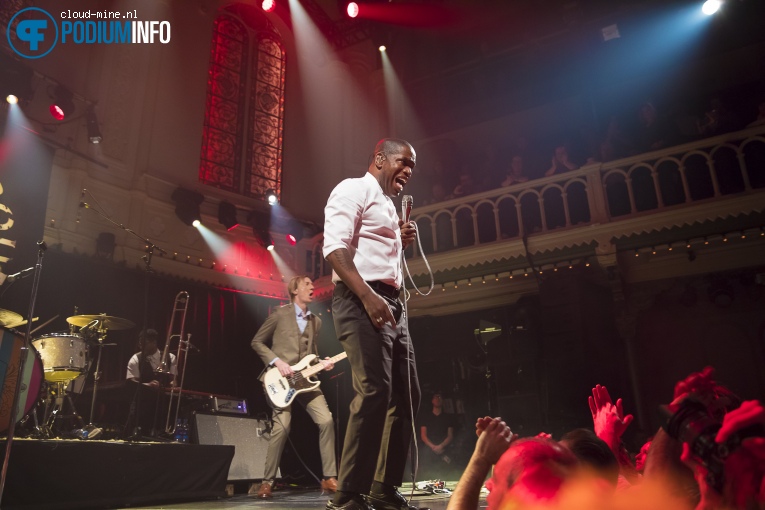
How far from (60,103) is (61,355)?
16.3ft

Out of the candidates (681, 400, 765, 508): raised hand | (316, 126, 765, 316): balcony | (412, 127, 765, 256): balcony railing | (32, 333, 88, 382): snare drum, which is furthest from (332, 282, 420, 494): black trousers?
(412, 127, 765, 256): balcony railing

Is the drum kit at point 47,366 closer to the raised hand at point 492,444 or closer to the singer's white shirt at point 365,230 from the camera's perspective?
the singer's white shirt at point 365,230

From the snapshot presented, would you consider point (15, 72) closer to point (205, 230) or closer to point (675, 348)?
point (205, 230)

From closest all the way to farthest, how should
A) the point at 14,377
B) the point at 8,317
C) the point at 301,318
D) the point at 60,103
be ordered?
the point at 14,377
the point at 8,317
the point at 301,318
the point at 60,103

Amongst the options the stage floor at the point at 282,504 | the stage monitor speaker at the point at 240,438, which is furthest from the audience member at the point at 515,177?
the stage floor at the point at 282,504

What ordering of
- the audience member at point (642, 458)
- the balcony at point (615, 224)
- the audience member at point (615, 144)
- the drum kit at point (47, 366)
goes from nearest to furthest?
the audience member at point (642, 458) → the drum kit at point (47, 366) → the balcony at point (615, 224) → the audience member at point (615, 144)

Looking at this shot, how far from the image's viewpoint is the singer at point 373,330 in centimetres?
215

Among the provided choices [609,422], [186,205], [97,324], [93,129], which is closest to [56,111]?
[93,129]

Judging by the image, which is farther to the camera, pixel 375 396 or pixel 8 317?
pixel 8 317

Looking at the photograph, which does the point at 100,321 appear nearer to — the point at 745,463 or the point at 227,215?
the point at 227,215

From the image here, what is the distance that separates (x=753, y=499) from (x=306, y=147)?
1210 centimetres

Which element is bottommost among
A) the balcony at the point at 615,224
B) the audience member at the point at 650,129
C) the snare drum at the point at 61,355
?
the snare drum at the point at 61,355

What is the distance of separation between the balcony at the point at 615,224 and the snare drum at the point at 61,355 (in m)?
5.35

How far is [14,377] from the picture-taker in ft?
13.0
